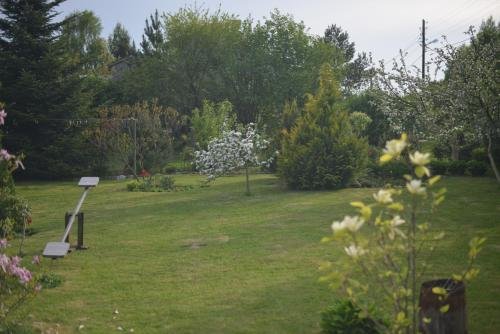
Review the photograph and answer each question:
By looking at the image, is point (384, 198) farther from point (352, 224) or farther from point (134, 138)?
point (134, 138)

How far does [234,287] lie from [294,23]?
26198 millimetres

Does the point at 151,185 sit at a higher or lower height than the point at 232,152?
lower

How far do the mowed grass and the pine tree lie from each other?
24.4 ft

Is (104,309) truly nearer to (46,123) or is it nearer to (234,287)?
(234,287)

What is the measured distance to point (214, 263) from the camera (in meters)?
6.95

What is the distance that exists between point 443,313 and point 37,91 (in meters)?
19.3

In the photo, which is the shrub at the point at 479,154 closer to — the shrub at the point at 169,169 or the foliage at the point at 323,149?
the foliage at the point at 323,149

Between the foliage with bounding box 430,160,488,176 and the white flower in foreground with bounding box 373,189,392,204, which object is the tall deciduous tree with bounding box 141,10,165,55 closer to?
the foliage with bounding box 430,160,488,176

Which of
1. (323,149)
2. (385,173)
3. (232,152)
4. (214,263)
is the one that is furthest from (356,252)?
(385,173)

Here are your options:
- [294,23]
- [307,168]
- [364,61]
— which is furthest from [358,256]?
[364,61]

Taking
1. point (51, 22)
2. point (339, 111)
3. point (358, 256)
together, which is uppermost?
point (51, 22)

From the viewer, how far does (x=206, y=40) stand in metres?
30.7

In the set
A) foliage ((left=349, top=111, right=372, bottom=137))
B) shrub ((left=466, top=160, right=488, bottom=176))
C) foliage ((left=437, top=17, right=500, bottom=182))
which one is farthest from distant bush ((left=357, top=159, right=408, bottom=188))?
foliage ((left=437, top=17, right=500, bottom=182))

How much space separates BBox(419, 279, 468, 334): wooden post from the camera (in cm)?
400
